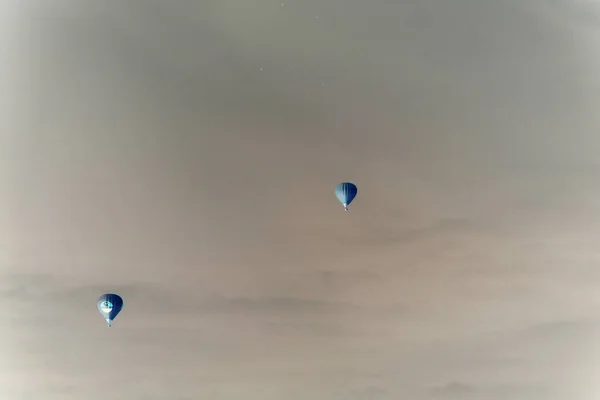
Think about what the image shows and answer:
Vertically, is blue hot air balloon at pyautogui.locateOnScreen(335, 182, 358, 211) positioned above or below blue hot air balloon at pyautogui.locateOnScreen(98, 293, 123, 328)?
above

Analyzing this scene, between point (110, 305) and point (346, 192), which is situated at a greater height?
point (346, 192)

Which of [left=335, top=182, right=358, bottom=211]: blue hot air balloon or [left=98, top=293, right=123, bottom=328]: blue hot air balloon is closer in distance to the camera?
[left=98, top=293, right=123, bottom=328]: blue hot air balloon

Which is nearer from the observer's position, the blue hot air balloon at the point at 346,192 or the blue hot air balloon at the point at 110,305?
the blue hot air balloon at the point at 110,305

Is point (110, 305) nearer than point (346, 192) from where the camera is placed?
Yes
